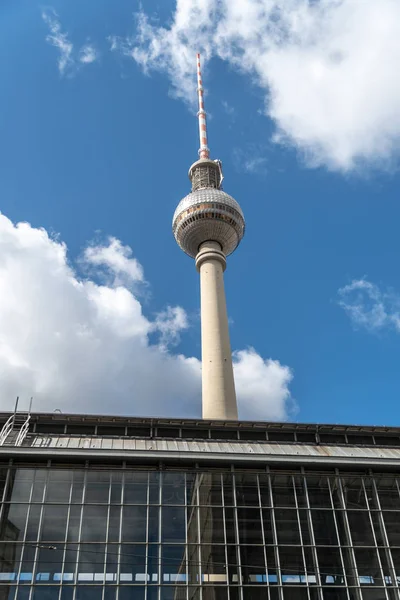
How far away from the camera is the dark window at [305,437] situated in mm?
46375

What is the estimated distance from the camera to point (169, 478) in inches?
1377

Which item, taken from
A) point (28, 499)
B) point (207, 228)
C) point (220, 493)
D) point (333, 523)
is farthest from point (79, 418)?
point (207, 228)

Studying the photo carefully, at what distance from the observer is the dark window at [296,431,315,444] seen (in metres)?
46.4

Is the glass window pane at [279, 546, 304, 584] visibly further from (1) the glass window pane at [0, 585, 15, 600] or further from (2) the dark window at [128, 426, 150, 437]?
(2) the dark window at [128, 426, 150, 437]

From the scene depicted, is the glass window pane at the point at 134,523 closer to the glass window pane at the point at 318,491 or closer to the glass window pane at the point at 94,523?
the glass window pane at the point at 94,523

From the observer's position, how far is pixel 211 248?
84375 millimetres

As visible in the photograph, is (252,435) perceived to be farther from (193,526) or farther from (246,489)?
(193,526)

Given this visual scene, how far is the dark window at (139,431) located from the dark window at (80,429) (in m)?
2.93

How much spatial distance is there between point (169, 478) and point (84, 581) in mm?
7531

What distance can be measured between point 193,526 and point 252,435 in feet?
46.5

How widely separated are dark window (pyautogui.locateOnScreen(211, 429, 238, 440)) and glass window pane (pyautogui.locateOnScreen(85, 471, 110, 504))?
1340 centimetres

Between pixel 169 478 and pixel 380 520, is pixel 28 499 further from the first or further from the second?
pixel 380 520

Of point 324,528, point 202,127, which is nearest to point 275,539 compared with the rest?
point 324,528

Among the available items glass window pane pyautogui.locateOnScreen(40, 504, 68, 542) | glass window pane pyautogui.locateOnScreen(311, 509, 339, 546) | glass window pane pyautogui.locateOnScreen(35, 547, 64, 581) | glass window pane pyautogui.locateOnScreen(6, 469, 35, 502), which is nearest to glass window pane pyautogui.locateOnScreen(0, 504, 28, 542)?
glass window pane pyautogui.locateOnScreen(6, 469, 35, 502)
